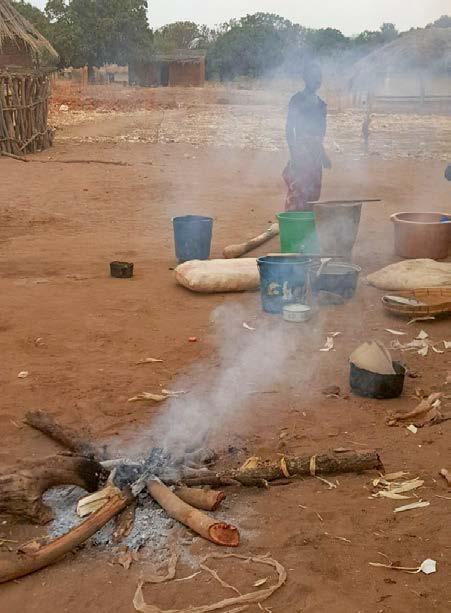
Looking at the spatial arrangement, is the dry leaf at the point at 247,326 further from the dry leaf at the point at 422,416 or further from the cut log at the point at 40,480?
the cut log at the point at 40,480

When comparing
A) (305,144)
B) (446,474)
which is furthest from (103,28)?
(446,474)

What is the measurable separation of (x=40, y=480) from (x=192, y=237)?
4207 millimetres

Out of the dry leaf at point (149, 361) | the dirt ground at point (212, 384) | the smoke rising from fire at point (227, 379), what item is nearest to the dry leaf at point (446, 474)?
the dirt ground at point (212, 384)

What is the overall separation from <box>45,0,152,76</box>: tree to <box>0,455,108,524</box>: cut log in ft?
142

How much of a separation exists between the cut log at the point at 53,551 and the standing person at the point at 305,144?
17.5 ft

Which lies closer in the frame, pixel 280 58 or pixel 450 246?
pixel 450 246

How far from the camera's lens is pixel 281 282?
5.52 meters

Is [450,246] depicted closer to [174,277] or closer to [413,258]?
[413,258]

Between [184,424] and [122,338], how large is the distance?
1.52 metres

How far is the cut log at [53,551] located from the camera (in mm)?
2588

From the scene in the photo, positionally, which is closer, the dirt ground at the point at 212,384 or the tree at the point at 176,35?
the dirt ground at the point at 212,384

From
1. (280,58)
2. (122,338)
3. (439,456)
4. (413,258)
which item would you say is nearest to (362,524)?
(439,456)

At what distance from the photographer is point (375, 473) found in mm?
3262

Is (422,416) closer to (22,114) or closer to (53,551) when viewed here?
(53,551)
